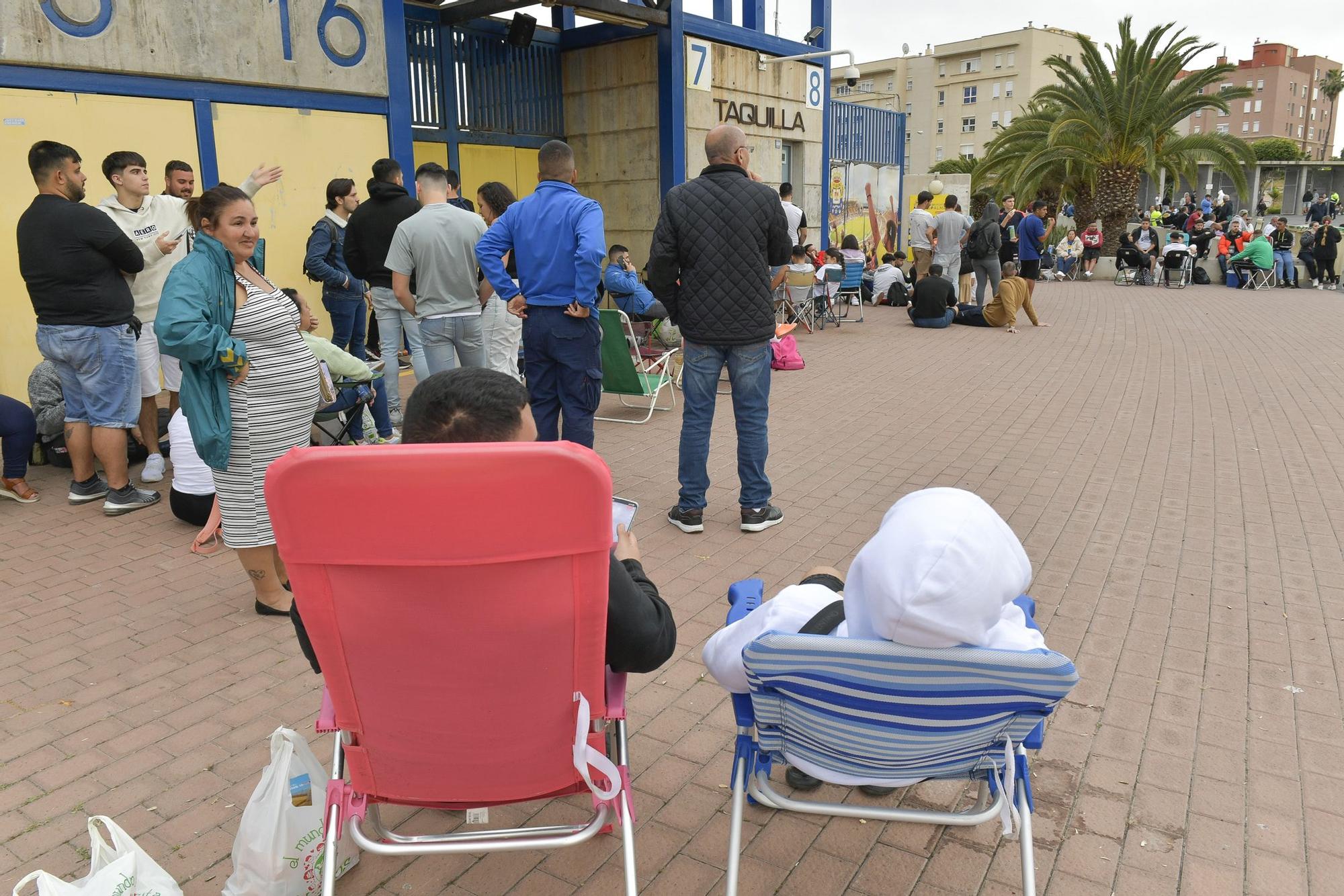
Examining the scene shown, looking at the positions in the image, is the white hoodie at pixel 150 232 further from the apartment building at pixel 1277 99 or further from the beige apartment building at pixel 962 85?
the apartment building at pixel 1277 99

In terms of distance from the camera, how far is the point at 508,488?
1.64m

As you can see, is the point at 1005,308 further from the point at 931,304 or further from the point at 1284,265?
the point at 1284,265

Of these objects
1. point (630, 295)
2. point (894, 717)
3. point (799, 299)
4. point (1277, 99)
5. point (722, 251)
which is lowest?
point (894, 717)

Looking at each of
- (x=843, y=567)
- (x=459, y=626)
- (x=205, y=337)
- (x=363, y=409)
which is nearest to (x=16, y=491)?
(x=363, y=409)

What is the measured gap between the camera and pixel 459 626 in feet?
5.83

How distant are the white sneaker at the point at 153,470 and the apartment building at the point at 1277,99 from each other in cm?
11910

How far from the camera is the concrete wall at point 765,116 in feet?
41.8

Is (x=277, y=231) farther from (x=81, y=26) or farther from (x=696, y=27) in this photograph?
(x=696, y=27)

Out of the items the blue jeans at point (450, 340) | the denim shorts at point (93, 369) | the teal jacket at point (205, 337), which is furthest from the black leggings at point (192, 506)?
the blue jeans at point (450, 340)

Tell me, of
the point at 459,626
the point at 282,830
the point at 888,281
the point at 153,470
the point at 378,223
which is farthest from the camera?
the point at 888,281

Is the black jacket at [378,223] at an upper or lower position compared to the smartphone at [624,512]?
upper

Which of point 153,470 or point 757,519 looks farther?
point 153,470

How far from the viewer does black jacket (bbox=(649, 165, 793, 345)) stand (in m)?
4.91

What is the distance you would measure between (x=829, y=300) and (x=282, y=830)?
12.3 meters
